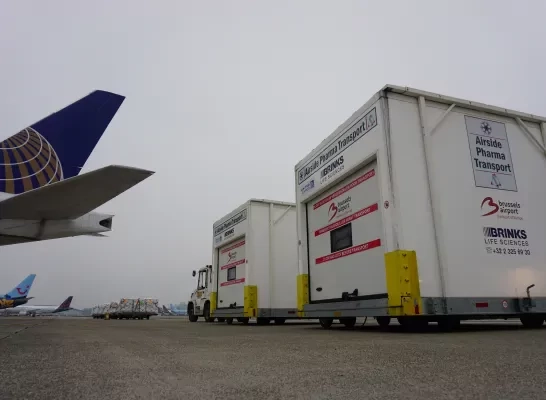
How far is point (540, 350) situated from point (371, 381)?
7.77ft

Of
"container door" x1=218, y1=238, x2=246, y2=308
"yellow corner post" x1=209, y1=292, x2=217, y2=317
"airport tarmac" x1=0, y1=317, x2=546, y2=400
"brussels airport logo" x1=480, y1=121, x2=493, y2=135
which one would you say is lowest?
"airport tarmac" x1=0, y1=317, x2=546, y2=400

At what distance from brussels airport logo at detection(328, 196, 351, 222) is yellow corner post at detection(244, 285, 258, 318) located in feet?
16.0

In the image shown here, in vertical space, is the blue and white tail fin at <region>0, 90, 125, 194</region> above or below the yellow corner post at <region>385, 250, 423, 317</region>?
above

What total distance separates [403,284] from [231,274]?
30.3ft

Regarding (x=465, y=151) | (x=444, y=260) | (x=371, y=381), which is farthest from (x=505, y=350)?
(x=465, y=151)

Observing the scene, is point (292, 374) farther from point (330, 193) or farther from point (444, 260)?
point (330, 193)

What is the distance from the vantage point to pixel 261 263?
41.2 ft

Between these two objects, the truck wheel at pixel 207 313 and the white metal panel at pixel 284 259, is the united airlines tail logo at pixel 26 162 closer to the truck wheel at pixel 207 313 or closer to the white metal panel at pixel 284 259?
the white metal panel at pixel 284 259

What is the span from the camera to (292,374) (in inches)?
104

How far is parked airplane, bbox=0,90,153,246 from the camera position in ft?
18.4

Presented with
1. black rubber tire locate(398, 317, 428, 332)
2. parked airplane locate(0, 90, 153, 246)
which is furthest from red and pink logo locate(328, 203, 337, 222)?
parked airplane locate(0, 90, 153, 246)

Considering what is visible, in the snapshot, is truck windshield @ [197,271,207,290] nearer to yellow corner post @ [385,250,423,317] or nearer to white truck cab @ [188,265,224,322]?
white truck cab @ [188,265,224,322]

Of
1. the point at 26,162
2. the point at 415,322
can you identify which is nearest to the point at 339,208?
the point at 415,322

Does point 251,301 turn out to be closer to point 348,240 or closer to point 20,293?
point 348,240
